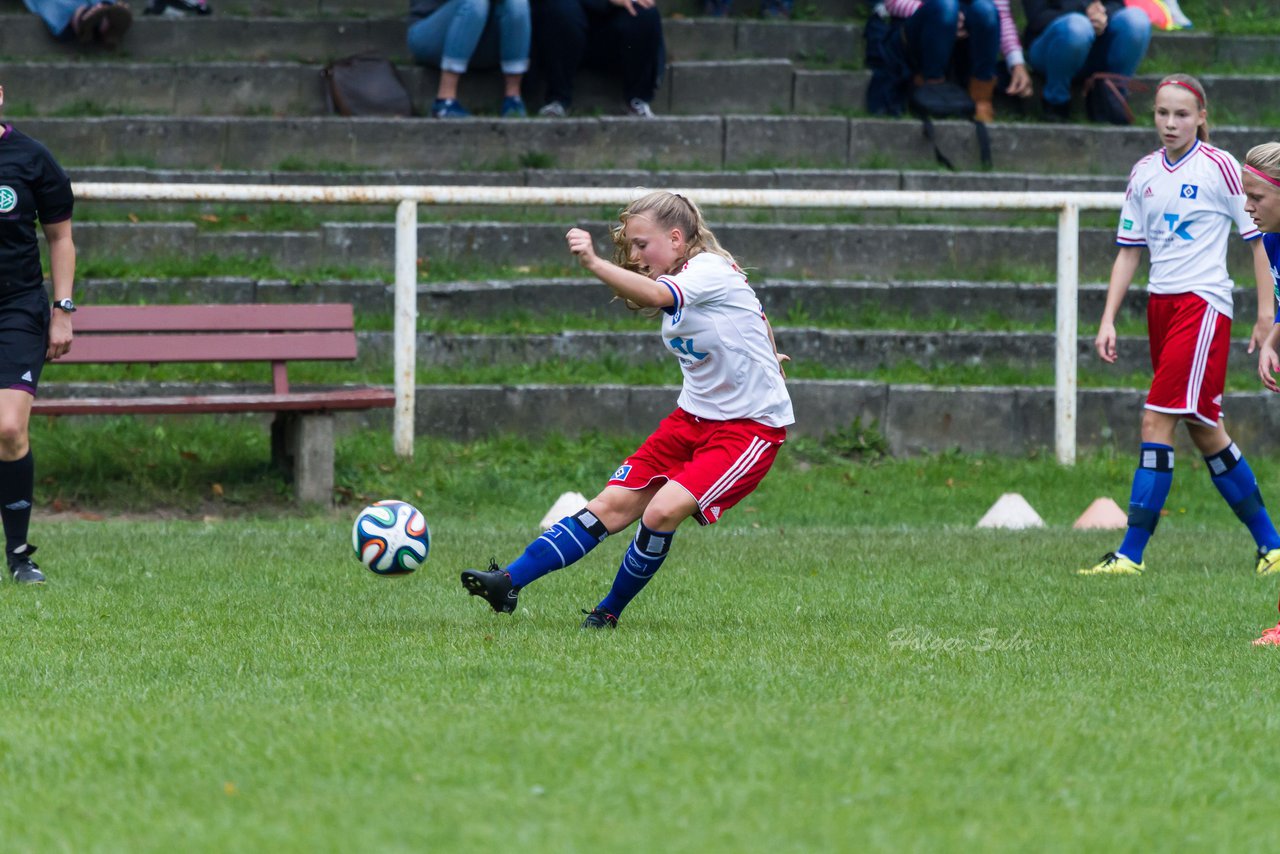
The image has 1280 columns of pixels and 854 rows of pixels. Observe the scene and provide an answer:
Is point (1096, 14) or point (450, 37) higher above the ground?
point (1096, 14)

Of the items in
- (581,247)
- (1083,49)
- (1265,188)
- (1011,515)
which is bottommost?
(1011,515)

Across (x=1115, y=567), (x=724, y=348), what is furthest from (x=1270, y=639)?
(x=724, y=348)

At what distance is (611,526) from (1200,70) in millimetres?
11358

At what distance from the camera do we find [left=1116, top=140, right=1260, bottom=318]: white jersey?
7547 millimetres

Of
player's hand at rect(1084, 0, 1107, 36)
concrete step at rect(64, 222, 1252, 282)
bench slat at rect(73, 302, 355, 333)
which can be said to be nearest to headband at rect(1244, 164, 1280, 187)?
bench slat at rect(73, 302, 355, 333)

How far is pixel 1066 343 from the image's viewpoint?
35.8 ft

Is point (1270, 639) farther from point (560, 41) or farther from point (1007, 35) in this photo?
point (1007, 35)

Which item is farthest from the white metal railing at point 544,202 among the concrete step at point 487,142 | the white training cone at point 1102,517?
the concrete step at point 487,142

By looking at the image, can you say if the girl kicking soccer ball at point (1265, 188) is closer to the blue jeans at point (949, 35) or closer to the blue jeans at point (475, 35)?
the blue jeans at point (949, 35)

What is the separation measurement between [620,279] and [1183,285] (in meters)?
3.44

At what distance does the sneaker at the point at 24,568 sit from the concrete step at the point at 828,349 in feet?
14.9

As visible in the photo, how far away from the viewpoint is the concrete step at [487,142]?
1359 centimetres

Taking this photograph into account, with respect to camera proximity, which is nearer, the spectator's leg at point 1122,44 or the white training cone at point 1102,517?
the white training cone at point 1102,517

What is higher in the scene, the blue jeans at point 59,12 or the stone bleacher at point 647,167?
the blue jeans at point 59,12
